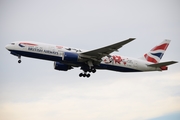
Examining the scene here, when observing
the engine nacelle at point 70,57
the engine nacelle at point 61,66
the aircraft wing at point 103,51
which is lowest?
the engine nacelle at point 61,66

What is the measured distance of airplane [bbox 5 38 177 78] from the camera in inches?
1885

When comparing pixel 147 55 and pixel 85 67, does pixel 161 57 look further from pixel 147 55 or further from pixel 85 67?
pixel 85 67

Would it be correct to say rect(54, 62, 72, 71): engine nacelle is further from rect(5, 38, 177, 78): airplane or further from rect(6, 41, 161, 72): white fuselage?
rect(6, 41, 161, 72): white fuselage

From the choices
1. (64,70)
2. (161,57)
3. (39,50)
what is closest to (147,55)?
(161,57)

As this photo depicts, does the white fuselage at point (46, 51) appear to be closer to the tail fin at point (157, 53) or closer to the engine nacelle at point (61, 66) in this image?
the engine nacelle at point (61, 66)

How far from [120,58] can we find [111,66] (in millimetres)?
1699

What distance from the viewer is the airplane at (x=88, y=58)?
157 ft

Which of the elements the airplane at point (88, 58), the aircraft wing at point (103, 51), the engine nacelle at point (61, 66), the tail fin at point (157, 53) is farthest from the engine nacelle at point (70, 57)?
the tail fin at point (157, 53)

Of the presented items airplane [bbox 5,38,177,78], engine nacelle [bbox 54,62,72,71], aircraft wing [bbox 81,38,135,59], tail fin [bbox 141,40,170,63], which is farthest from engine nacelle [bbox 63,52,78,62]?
tail fin [bbox 141,40,170,63]

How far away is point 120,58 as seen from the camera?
2024 inches

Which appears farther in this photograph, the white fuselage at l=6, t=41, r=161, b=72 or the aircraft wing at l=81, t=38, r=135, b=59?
the white fuselage at l=6, t=41, r=161, b=72

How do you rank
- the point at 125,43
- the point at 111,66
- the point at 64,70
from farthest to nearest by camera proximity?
the point at 64,70
the point at 111,66
the point at 125,43

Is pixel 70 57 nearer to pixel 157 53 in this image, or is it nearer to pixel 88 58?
pixel 88 58

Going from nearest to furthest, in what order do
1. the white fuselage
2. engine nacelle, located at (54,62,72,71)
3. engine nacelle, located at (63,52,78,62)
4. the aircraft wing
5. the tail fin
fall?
1. the aircraft wing
2. the white fuselage
3. engine nacelle, located at (63,52,78,62)
4. engine nacelle, located at (54,62,72,71)
5. the tail fin
